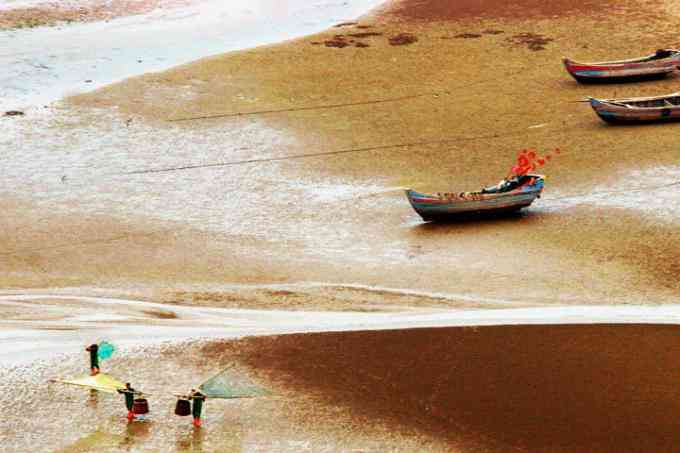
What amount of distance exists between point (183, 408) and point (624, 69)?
19.6 metres

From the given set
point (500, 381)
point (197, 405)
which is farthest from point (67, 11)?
point (500, 381)

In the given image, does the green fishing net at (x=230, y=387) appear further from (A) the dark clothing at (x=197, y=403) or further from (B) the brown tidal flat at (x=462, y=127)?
(B) the brown tidal flat at (x=462, y=127)

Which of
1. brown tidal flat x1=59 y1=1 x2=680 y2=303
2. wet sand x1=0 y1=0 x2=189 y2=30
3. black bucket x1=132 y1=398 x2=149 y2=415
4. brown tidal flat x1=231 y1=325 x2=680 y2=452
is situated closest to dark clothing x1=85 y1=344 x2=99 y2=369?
black bucket x1=132 y1=398 x2=149 y2=415

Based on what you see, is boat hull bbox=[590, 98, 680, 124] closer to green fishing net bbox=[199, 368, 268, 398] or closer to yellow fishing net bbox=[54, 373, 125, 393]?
green fishing net bbox=[199, 368, 268, 398]

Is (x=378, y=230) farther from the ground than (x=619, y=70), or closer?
closer

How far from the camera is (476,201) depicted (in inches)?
972

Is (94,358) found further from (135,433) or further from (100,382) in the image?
(135,433)

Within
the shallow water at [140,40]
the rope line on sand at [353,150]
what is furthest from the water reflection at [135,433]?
the shallow water at [140,40]

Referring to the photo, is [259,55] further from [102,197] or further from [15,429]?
[15,429]

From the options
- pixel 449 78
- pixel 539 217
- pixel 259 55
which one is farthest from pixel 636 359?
pixel 259 55

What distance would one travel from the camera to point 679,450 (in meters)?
16.3

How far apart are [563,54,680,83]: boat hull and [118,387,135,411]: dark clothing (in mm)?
19139

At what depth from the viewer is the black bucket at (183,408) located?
17.1 meters

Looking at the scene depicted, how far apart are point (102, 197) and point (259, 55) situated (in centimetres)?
1108
